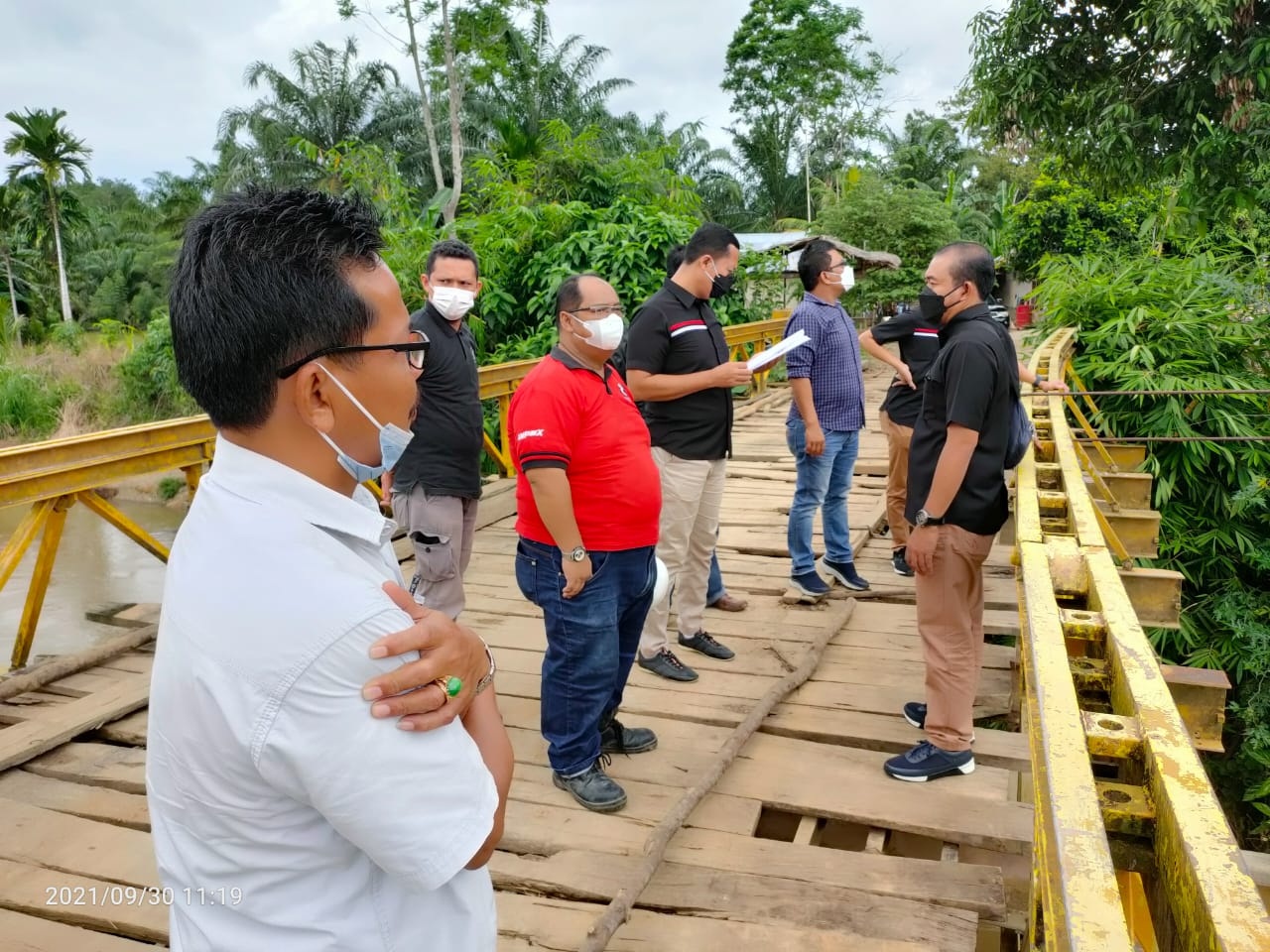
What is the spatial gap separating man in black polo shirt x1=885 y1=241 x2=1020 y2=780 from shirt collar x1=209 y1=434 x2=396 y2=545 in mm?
2363

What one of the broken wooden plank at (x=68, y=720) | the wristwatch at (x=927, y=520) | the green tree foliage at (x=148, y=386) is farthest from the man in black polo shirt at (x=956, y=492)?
the green tree foliage at (x=148, y=386)

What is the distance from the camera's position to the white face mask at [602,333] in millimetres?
2857

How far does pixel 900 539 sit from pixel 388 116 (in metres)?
24.9

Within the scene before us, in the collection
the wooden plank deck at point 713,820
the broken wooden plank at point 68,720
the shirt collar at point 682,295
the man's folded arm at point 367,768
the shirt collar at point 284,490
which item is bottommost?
the wooden plank deck at point 713,820

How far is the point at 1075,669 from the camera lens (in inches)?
83.5

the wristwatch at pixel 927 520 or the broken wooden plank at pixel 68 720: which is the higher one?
the wristwatch at pixel 927 520

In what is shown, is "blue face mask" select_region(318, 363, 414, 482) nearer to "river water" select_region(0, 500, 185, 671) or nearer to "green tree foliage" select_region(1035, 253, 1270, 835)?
"green tree foliage" select_region(1035, 253, 1270, 835)

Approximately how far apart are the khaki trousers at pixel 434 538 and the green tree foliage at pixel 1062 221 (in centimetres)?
1927

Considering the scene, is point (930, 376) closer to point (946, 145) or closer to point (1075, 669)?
point (1075, 669)

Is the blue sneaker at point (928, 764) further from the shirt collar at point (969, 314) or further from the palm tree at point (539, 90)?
the palm tree at point (539, 90)

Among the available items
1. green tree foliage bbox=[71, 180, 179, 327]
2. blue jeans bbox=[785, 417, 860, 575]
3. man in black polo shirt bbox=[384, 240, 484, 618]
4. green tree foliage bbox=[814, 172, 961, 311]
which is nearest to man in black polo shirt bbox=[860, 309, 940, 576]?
blue jeans bbox=[785, 417, 860, 575]

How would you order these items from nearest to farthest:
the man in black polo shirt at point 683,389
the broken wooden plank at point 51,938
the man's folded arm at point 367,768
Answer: the man's folded arm at point 367,768, the broken wooden plank at point 51,938, the man in black polo shirt at point 683,389

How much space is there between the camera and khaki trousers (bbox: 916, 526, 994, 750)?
10.2ft

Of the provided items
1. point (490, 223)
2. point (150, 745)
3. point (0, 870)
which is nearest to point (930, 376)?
point (150, 745)
